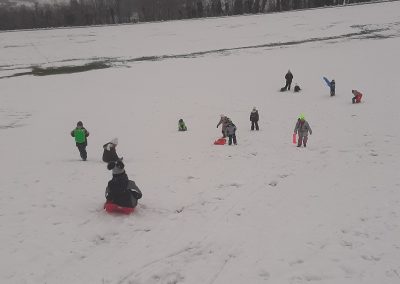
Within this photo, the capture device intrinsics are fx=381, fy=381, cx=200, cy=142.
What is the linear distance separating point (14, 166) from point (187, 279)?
10325 mm

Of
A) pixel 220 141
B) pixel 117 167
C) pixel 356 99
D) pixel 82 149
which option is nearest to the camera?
pixel 117 167

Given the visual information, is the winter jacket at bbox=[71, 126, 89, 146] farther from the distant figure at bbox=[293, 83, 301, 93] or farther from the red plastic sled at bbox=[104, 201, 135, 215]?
the distant figure at bbox=[293, 83, 301, 93]

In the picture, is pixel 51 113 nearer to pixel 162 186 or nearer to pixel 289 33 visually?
pixel 162 186

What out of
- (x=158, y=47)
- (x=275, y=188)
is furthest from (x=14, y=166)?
(x=158, y=47)

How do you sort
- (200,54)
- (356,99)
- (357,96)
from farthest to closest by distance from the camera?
(200,54), (356,99), (357,96)

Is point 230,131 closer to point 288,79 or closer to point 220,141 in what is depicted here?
point 220,141

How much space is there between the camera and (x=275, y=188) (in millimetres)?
11156

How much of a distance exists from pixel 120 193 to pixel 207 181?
12.3ft

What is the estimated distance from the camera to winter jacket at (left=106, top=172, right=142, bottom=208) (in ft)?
29.1

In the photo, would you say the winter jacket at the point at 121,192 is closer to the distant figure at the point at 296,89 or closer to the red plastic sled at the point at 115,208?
the red plastic sled at the point at 115,208

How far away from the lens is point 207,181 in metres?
12.0

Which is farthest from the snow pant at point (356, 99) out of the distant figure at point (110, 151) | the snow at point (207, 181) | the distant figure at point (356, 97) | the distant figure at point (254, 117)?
the distant figure at point (110, 151)

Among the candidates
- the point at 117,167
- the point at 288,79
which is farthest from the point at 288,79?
the point at 117,167

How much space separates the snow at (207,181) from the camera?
7.13 meters
